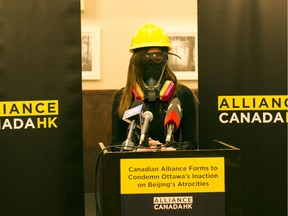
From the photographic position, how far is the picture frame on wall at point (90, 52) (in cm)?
443

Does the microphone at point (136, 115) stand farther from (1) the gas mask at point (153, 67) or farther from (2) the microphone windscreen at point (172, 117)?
(1) the gas mask at point (153, 67)

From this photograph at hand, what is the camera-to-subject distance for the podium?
157cm

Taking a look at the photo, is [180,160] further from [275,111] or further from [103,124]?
[103,124]

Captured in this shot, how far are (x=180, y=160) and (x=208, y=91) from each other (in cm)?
136

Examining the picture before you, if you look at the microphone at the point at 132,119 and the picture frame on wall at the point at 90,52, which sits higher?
the picture frame on wall at the point at 90,52

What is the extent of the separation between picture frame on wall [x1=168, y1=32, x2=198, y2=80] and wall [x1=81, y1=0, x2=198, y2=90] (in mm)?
72

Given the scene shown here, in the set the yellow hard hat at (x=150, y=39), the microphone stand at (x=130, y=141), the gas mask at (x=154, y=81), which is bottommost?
the microphone stand at (x=130, y=141)

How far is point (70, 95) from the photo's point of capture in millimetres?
2760

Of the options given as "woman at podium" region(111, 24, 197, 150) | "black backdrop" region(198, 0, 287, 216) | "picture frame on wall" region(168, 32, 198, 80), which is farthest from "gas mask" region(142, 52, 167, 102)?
"picture frame on wall" region(168, 32, 198, 80)

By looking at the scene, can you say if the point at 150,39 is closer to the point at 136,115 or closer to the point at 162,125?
the point at 162,125

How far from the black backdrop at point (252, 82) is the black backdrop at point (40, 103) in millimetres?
823

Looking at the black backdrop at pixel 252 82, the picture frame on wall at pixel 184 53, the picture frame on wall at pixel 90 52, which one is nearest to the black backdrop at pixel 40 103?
the black backdrop at pixel 252 82

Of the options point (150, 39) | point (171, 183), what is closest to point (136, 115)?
point (171, 183)

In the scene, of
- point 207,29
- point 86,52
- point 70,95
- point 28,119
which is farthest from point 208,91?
point 86,52
